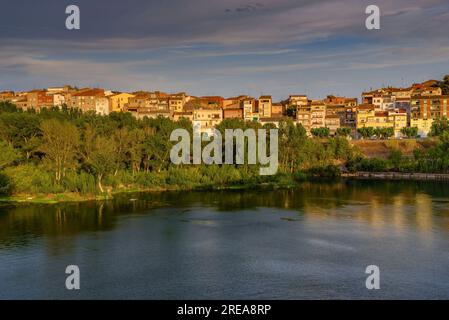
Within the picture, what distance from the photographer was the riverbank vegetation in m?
19.6

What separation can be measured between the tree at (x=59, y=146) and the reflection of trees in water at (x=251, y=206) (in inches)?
92.2

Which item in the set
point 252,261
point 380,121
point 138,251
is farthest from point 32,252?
point 380,121

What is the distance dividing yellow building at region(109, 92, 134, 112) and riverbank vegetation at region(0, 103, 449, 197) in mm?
13643

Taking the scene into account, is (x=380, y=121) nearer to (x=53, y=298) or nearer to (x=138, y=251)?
(x=138, y=251)

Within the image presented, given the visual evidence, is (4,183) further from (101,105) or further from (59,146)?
(101,105)

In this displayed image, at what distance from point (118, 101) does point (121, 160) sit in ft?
70.3

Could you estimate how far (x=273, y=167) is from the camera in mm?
25859

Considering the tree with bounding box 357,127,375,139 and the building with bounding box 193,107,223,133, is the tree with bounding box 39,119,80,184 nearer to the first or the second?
the building with bounding box 193,107,223,133

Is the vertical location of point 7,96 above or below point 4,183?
above

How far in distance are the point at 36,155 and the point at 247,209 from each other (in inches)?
365

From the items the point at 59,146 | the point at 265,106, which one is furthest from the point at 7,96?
the point at 59,146

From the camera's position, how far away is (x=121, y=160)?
2261cm

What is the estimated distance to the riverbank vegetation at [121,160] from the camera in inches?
771
